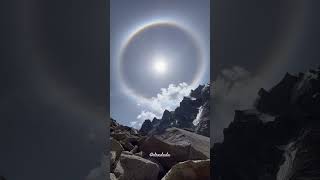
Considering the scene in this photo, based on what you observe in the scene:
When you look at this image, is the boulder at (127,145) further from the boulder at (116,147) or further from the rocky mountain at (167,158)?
the rocky mountain at (167,158)

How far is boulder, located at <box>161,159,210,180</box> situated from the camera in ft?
15.6

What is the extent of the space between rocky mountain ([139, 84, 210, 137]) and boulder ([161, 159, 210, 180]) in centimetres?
43

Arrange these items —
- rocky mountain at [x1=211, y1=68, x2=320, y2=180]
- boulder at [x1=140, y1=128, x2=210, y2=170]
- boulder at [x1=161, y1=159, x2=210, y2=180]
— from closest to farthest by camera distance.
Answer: rocky mountain at [x1=211, y1=68, x2=320, y2=180] < boulder at [x1=161, y1=159, x2=210, y2=180] < boulder at [x1=140, y1=128, x2=210, y2=170]

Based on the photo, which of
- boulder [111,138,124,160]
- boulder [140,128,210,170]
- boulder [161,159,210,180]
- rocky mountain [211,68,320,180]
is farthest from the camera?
boulder [111,138,124,160]

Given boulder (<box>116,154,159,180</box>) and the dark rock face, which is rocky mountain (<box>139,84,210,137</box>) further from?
boulder (<box>116,154,159,180</box>)

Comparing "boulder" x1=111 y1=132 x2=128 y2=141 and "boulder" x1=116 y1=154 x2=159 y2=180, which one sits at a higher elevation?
"boulder" x1=111 y1=132 x2=128 y2=141

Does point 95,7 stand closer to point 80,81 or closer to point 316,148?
point 80,81

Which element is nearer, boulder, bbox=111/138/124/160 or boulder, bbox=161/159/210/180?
boulder, bbox=161/159/210/180

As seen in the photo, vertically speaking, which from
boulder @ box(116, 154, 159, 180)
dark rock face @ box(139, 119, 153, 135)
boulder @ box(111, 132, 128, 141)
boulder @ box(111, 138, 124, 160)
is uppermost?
dark rock face @ box(139, 119, 153, 135)

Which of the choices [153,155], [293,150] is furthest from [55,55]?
[293,150]

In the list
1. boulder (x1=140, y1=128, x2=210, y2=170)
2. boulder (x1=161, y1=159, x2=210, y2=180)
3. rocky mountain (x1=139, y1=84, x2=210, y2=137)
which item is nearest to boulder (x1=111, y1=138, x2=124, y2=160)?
rocky mountain (x1=139, y1=84, x2=210, y2=137)

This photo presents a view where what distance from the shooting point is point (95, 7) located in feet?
15.4

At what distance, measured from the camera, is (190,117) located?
4984 mm

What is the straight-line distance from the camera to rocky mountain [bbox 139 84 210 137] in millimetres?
4812
